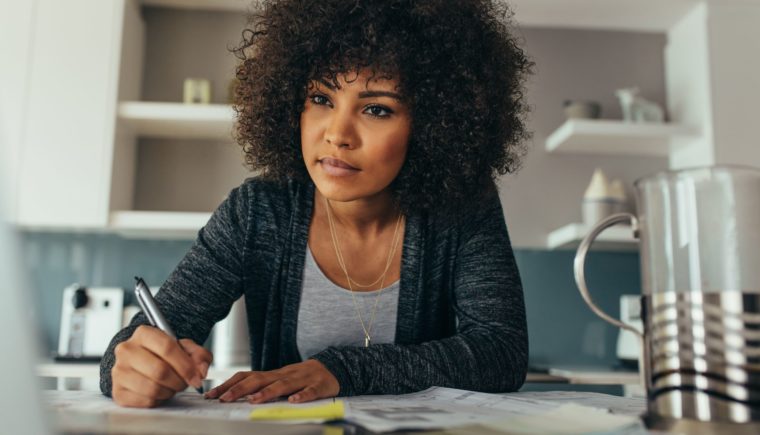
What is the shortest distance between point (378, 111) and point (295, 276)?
1.04ft

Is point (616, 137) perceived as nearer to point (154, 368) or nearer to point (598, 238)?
point (598, 238)

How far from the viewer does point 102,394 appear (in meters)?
0.80

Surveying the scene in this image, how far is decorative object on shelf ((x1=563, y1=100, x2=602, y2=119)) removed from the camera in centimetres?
287

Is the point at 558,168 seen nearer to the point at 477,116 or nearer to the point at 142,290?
the point at 477,116

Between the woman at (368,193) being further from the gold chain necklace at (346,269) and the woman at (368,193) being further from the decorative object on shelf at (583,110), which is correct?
the decorative object on shelf at (583,110)

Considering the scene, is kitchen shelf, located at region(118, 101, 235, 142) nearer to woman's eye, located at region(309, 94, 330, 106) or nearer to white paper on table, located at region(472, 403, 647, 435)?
woman's eye, located at region(309, 94, 330, 106)

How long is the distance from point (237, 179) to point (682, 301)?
2609 millimetres

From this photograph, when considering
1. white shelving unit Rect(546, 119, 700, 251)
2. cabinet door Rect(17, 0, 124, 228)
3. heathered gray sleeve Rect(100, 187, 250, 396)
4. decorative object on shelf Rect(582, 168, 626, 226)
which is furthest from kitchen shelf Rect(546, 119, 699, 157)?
heathered gray sleeve Rect(100, 187, 250, 396)

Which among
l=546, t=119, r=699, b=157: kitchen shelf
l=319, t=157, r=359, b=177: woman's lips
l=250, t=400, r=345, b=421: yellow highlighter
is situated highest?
l=546, t=119, r=699, b=157: kitchen shelf

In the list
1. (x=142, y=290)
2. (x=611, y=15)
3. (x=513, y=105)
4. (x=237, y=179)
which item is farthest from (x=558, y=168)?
(x=142, y=290)

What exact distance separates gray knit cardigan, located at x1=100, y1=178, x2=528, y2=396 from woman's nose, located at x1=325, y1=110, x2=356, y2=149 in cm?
19

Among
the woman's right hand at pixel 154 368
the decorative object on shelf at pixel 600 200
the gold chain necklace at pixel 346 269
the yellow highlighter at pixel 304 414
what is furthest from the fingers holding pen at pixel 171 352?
the decorative object on shelf at pixel 600 200

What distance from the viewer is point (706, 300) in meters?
0.53

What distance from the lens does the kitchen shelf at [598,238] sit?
2.65 m
